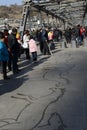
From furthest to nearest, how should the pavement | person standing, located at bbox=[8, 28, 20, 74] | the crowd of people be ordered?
person standing, located at bbox=[8, 28, 20, 74], the crowd of people, the pavement

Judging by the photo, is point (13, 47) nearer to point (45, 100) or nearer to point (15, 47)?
point (15, 47)

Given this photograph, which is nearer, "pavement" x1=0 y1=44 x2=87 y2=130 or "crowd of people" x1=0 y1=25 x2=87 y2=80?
"pavement" x1=0 y1=44 x2=87 y2=130

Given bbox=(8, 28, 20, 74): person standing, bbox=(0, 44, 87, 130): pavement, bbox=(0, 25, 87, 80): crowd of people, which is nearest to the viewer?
bbox=(0, 44, 87, 130): pavement

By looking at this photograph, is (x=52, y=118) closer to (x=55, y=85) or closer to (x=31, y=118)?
(x=31, y=118)

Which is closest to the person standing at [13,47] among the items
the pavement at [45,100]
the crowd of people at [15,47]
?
the crowd of people at [15,47]

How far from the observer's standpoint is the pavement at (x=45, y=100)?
814 cm

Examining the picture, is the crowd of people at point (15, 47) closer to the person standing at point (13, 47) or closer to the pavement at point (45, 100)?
the person standing at point (13, 47)

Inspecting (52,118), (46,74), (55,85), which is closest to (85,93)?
(55,85)

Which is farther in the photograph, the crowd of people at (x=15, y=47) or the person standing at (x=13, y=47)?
the person standing at (x=13, y=47)

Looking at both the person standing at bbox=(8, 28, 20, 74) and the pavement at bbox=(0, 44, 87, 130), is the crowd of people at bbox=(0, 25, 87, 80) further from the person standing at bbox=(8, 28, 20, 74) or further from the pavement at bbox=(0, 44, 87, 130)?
the pavement at bbox=(0, 44, 87, 130)

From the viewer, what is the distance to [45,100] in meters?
10.5

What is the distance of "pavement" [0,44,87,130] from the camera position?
8141mm

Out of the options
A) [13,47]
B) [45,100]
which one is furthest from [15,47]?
[45,100]

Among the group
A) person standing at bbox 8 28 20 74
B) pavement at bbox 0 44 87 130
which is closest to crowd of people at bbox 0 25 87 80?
person standing at bbox 8 28 20 74
